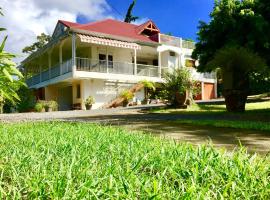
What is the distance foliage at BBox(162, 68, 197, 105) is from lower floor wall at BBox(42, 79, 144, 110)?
26.1 ft

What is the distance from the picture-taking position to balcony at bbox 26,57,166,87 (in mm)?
27444

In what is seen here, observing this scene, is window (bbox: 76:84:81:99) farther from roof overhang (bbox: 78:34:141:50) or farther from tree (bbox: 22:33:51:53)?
tree (bbox: 22:33:51:53)

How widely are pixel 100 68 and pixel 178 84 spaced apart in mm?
9213

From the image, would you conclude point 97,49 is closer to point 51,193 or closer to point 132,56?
point 132,56

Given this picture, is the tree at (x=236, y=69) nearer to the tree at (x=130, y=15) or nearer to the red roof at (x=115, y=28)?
the red roof at (x=115, y=28)

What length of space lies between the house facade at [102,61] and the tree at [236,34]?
7.68 metres

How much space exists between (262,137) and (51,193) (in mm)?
5993

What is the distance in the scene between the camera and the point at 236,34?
17125mm

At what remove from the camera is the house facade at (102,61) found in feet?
89.7

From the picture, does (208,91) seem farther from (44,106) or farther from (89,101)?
(44,106)

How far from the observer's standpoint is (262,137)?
758cm

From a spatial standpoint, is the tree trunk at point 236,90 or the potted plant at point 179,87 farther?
the potted plant at point 179,87

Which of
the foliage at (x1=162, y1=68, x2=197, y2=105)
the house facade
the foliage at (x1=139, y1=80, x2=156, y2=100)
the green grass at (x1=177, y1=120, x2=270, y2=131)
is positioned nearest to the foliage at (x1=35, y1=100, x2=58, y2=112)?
the house facade

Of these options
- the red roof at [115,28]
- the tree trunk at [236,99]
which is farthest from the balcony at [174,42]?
the tree trunk at [236,99]
